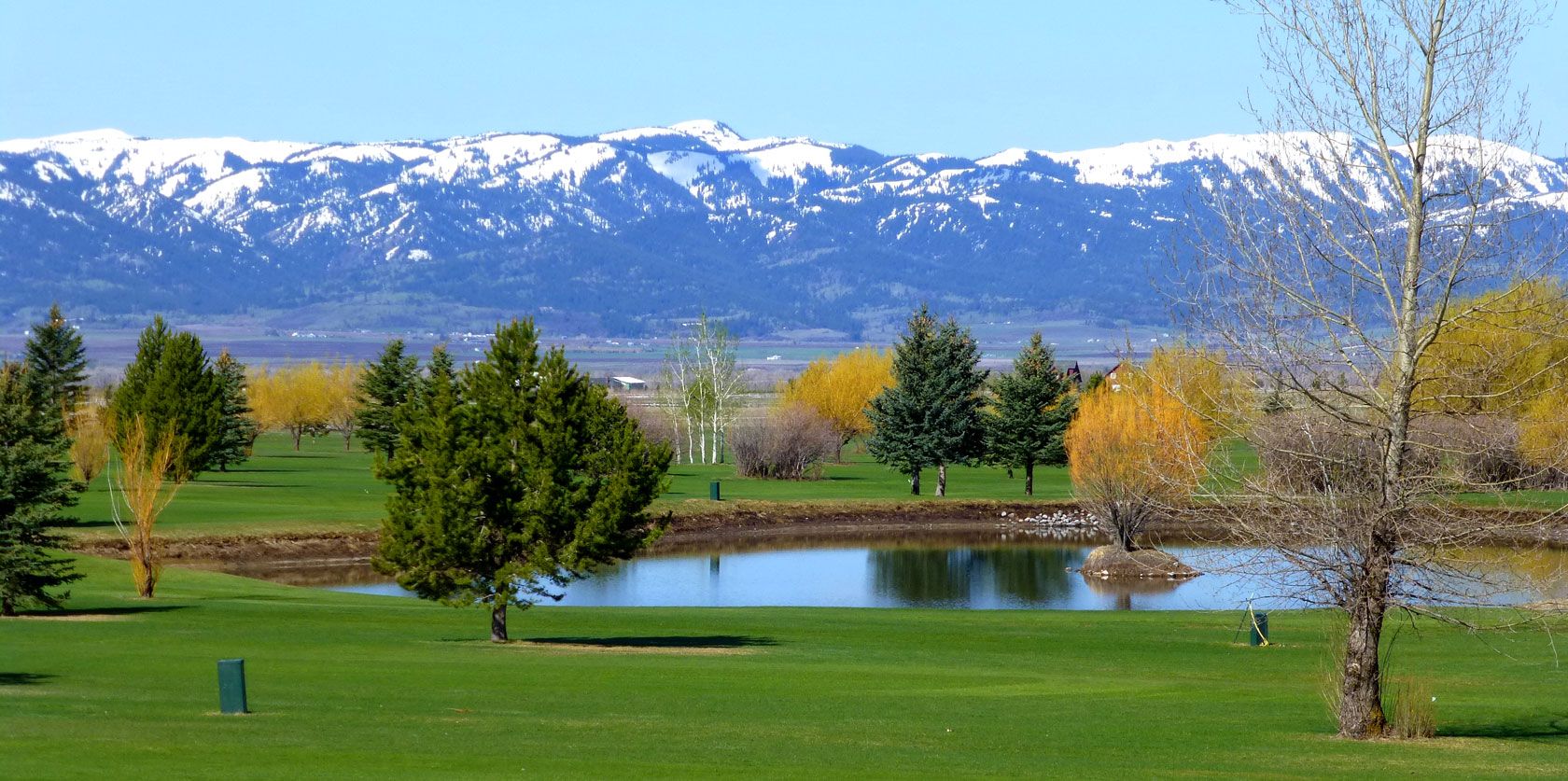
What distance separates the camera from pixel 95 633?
2872 cm

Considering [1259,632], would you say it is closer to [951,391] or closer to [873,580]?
[873,580]

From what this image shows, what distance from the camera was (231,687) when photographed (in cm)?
2038

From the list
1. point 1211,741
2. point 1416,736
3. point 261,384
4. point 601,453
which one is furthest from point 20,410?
point 261,384

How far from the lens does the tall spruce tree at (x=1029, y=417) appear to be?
7925 cm

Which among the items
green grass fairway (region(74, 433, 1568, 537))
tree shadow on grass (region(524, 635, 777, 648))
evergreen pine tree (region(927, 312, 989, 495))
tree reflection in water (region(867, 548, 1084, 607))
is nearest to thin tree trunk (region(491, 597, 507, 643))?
tree shadow on grass (region(524, 635, 777, 648))

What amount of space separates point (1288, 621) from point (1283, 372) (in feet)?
63.5

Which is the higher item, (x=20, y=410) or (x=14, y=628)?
(x=20, y=410)

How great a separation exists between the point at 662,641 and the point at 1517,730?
49.8 ft

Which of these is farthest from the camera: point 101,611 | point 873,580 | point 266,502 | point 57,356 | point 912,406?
point 57,356

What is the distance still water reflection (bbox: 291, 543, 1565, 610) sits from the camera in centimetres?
4625

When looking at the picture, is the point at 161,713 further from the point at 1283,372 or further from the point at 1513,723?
the point at 1513,723

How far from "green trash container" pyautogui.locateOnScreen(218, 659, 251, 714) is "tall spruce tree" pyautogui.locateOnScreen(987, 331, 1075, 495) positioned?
60663 mm

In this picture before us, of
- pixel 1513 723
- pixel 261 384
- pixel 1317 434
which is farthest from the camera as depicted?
pixel 261 384

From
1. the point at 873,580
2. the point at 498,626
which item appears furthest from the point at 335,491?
the point at 498,626
